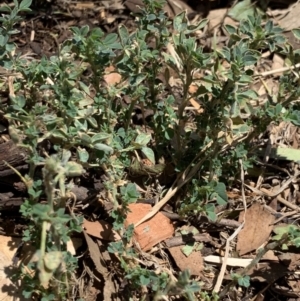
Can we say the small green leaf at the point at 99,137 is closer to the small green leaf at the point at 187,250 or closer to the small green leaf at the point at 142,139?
the small green leaf at the point at 142,139

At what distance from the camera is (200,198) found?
2.45 metres

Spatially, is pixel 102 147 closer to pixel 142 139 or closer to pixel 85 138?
pixel 85 138

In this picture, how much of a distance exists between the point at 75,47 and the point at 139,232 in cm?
76

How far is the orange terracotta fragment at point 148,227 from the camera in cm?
249

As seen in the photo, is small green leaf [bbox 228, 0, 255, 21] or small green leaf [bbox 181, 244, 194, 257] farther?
small green leaf [bbox 228, 0, 255, 21]

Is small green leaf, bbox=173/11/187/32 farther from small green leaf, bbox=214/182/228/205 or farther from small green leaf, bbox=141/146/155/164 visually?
small green leaf, bbox=214/182/228/205

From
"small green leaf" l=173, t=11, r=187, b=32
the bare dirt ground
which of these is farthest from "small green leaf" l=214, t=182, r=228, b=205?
"small green leaf" l=173, t=11, r=187, b=32

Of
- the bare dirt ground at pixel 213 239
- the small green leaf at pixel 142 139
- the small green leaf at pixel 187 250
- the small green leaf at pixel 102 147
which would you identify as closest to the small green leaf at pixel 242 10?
the bare dirt ground at pixel 213 239

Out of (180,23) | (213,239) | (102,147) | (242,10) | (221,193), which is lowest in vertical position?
(213,239)

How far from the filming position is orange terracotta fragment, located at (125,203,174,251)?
2492 millimetres

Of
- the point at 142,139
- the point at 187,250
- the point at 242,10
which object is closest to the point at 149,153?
the point at 142,139

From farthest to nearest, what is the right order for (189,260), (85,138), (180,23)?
(189,260) < (180,23) < (85,138)

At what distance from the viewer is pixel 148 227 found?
8.27ft

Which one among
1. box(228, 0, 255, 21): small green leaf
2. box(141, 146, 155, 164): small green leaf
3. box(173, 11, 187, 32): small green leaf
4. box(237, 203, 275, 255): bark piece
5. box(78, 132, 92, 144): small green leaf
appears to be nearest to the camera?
box(78, 132, 92, 144): small green leaf
